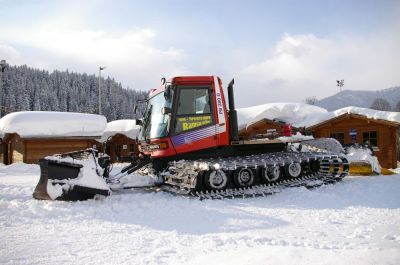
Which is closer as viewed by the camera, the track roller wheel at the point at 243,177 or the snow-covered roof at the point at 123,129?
the track roller wheel at the point at 243,177

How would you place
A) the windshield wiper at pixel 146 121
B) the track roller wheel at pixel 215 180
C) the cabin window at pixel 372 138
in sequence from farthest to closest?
the cabin window at pixel 372 138
the windshield wiper at pixel 146 121
the track roller wheel at pixel 215 180

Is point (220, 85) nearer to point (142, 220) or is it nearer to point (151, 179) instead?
point (151, 179)

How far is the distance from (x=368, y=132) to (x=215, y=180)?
15027 millimetres

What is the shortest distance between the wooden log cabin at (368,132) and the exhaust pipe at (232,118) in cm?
1223

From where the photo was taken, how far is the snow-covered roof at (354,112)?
19.1 metres

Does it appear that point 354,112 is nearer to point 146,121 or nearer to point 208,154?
point 208,154

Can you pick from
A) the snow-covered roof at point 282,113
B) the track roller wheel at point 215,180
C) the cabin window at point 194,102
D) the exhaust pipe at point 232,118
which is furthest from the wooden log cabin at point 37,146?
the track roller wheel at point 215,180

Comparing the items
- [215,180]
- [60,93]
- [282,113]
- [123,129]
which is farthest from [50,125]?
[60,93]

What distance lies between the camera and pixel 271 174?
8797 mm

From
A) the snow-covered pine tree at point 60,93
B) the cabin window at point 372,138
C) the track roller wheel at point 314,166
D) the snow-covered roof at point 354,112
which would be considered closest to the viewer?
the track roller wheel at point 314,166

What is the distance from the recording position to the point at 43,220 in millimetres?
5668

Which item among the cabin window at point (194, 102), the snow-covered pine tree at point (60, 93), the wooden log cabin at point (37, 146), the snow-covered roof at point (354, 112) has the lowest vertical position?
the wooden log cabin at point (37, 146)

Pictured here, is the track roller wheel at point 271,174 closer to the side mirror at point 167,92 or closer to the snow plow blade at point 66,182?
the side mirror at point 167,92

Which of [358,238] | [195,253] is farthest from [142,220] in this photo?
[358,238]
